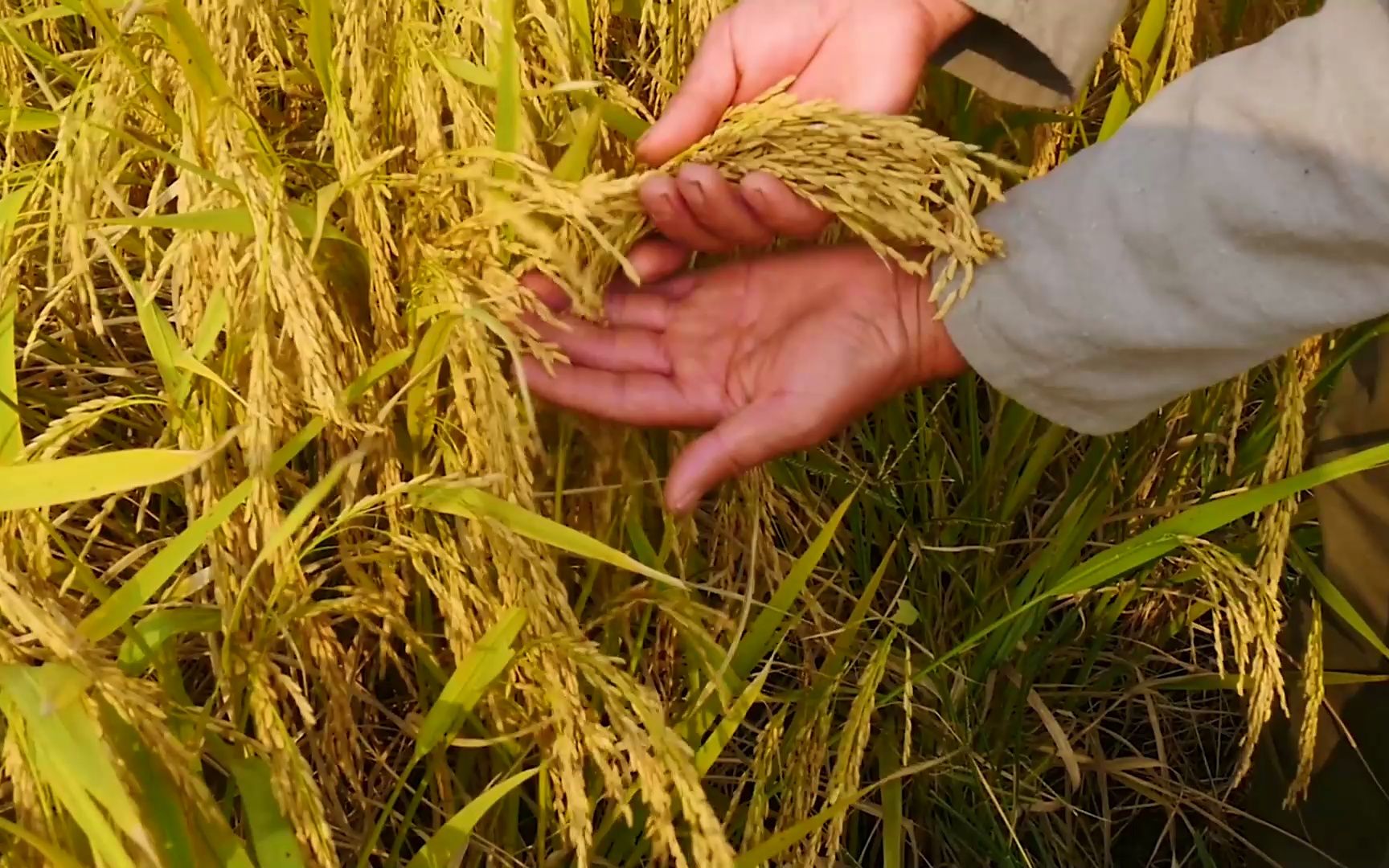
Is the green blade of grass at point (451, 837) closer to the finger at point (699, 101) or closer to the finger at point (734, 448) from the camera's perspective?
the finger at point (734, 448)

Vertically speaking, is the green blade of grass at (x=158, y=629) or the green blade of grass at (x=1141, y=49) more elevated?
the green blade of grass at (x=1141, y=49)

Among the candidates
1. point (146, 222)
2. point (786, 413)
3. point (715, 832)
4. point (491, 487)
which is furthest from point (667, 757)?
point (146, 222)

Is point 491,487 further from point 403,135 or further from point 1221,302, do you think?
point 1221,302

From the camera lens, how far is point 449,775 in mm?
740

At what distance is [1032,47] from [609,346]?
44 cm

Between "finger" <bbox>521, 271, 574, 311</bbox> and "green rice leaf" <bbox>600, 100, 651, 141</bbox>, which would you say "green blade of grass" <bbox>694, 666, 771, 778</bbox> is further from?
"green rice leaf" <bbox>600, 100, 651, 141</bbox>

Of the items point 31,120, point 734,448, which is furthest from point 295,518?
point 31,120

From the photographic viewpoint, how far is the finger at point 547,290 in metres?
0.74

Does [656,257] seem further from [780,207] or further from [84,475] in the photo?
[84,475]

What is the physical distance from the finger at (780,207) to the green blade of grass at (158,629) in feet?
1.45

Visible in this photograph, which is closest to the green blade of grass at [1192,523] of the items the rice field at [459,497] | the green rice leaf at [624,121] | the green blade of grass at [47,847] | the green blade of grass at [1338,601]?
the rice field at [459,497]

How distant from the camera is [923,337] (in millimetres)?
824

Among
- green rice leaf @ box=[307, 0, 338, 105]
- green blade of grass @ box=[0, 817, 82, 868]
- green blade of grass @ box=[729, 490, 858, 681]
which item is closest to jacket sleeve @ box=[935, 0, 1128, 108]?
green blade of grass @ box=[729, 490, 858, 681]

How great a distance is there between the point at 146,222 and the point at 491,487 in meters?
0.24
